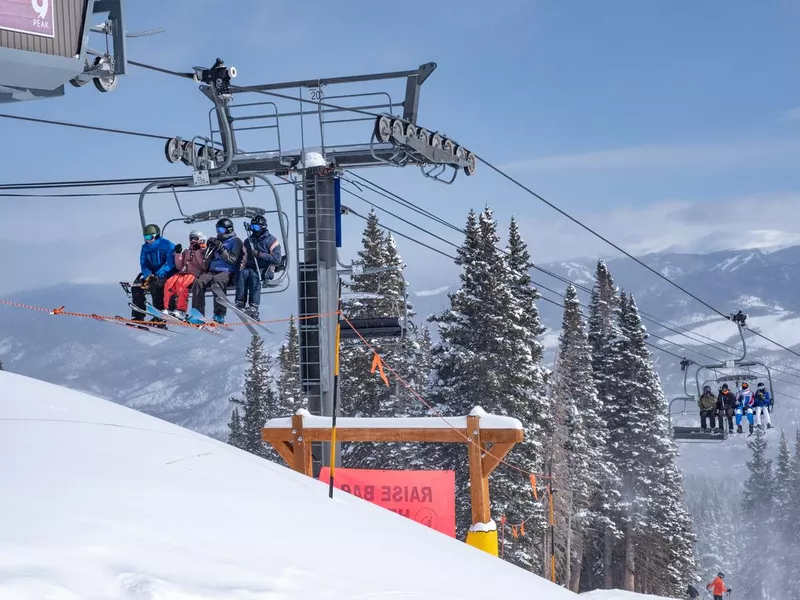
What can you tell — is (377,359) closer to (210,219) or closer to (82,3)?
(210,219)

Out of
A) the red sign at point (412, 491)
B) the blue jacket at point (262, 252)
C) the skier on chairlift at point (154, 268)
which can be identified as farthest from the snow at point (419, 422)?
the skier on chairlift at point (154, 268)

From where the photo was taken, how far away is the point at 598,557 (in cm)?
4800

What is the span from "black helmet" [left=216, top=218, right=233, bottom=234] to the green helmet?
1.16 meters

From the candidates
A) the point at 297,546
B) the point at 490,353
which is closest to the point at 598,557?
the point at 490,353

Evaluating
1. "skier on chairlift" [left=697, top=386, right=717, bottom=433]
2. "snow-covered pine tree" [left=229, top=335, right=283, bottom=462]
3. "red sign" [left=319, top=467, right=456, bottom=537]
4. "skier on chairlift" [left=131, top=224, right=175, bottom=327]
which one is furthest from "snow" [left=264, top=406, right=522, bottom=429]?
"snow-covered pine tree" [left=229, top=335, right=283, bottom=462]

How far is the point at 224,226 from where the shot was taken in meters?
16.6

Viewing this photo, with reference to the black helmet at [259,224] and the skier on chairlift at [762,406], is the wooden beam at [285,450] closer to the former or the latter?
the black helmet at [259,224]

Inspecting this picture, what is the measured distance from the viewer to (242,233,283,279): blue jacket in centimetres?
1636

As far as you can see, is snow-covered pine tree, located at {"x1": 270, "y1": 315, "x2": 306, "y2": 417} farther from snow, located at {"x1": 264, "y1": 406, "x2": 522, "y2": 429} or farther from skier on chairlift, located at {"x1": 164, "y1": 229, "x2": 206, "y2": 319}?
snow, located at {"x1": 264, "y1": 406, "x2": 522, "y2": 429}

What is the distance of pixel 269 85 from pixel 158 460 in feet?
42.8

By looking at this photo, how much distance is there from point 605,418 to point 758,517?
88561mm

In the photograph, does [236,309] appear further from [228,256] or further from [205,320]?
[228,256]

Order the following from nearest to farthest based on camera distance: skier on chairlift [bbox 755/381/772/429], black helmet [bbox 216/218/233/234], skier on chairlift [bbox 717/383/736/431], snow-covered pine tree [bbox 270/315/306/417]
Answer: black helmet [bbox 216/218/233/234] < skier on chairlift [bbox 755/381/772/429] < skier on chairlift [bbox 717/383/736/431] < snow-covered pine tree [bbox 270/315/306/417]

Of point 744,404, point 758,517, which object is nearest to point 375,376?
point 744,404
